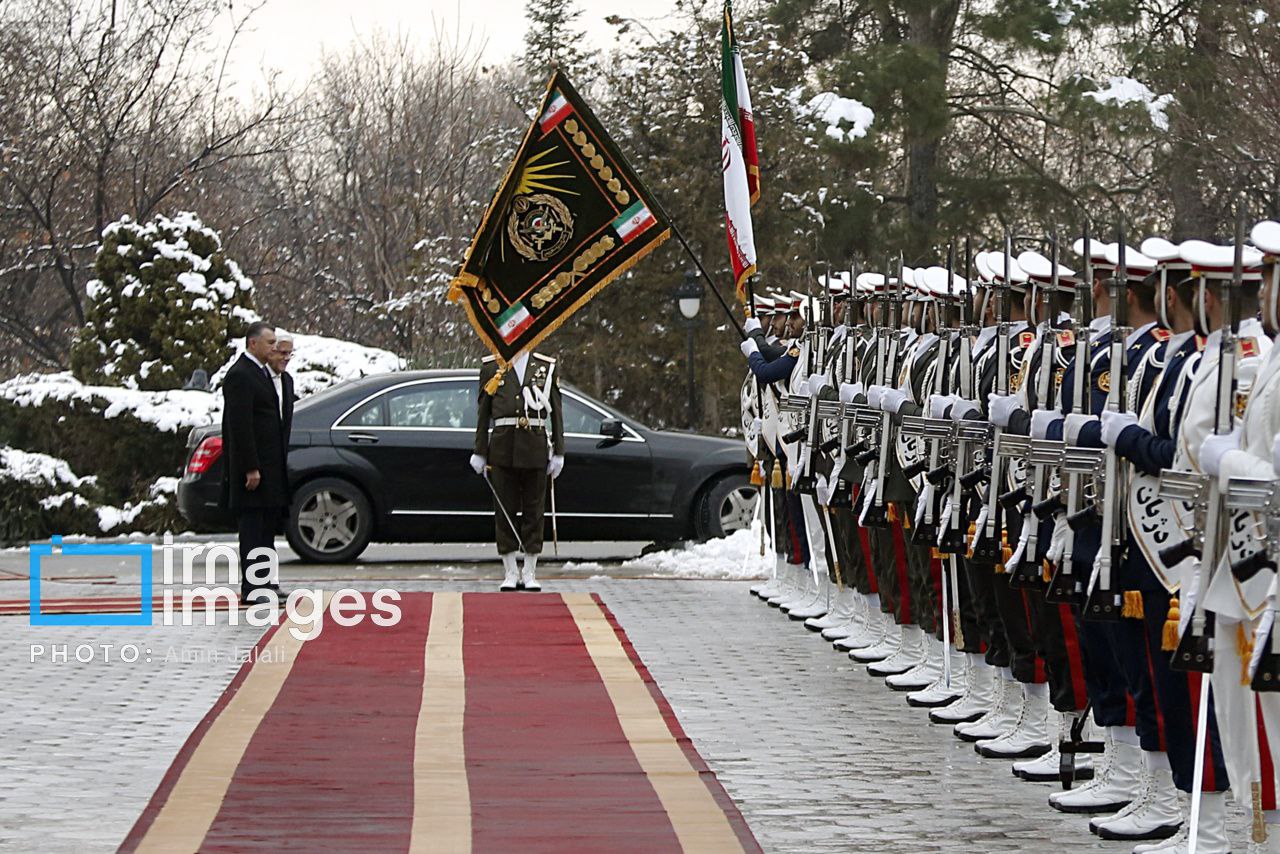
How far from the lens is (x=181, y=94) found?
33.6 meters

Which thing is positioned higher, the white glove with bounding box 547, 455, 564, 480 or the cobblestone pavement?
the white glove with bounding box 547, 455, 564, 480

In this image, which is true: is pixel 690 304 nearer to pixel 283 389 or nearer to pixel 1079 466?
pixel 283 389

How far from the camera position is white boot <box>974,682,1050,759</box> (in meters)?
8.98

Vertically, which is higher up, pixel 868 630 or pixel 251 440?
pixel 251 440

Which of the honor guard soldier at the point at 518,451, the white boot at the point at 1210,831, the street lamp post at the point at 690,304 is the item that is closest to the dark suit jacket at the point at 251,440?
the honor guard soldier at the point at 518,451

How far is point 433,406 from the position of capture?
1775cm

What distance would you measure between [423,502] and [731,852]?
10.7m

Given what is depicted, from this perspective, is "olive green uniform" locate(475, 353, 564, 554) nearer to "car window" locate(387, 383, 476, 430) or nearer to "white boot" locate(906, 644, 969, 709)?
"car window" locate(387, 383, 476, 430)

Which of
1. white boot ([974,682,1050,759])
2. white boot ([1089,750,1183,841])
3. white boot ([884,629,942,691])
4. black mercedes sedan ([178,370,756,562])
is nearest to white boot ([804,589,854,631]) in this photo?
white boot ([884,629,942,691])

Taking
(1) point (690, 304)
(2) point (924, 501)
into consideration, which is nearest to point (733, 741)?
(2) point (924, 501)

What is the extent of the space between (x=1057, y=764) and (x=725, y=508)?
31.5 ft

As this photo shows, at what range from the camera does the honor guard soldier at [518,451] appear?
1521 centimetres

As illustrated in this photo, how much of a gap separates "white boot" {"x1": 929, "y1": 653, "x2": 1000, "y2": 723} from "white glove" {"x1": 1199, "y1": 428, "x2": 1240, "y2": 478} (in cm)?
355

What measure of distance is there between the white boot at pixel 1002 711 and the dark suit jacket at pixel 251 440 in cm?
619
